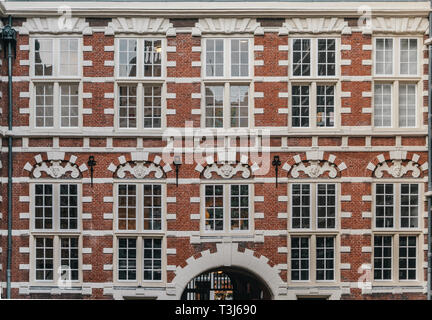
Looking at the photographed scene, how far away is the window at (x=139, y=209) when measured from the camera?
25.5 ft

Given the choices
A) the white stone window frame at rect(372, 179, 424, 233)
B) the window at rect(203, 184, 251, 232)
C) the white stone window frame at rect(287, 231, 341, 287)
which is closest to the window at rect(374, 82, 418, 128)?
the white stone window frame at rect(372, 179, 424, 233)

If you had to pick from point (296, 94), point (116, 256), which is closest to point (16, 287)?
point (116, 256)

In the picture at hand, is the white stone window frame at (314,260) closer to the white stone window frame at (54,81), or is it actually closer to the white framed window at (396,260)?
the white framed window at (396,260)

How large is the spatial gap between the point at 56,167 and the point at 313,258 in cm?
342

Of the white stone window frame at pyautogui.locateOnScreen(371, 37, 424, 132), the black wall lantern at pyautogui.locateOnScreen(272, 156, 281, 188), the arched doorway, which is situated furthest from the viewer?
the arched doorway

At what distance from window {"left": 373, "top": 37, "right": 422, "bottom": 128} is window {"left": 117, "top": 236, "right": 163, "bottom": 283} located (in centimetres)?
319

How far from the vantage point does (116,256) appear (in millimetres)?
7793

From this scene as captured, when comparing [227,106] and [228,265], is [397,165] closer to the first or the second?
[227,106]

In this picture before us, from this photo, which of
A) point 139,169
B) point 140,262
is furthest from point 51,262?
point 139,169

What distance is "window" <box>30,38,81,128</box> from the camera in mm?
7457

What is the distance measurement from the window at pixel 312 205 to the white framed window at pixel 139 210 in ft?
5.51

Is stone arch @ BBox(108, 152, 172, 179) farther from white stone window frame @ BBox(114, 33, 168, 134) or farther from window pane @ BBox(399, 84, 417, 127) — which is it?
window pane @ BBox(399, 84, 417, 127)

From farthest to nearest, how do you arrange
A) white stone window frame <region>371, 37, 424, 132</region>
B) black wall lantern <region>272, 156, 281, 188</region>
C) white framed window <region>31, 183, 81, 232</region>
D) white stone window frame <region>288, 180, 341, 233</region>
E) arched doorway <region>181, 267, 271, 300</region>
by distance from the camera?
arched doorway <region>181, 267, 271, 300</region>, black wall lantern <region>272, 156, 281, 188</region>, white stone window frame <region>288, 180, 341, 233</region>, white framed window <region>31, 183, 81, 232</region>, white stone window frame <region>371, 37, 424, 132</region>

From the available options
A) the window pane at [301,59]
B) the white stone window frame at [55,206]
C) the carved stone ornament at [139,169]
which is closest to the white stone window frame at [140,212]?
the carved stone ornament at [139,169]
